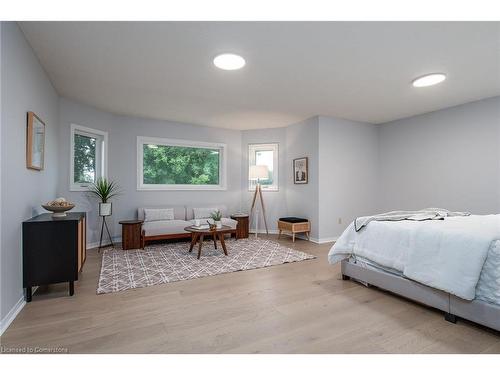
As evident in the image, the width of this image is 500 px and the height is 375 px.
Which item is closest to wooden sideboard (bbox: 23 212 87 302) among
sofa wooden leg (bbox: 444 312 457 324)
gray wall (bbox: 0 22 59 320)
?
gray wall (bbox: 0 22 59 320)

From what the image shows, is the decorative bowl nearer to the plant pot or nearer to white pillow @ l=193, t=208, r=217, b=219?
the plant pot

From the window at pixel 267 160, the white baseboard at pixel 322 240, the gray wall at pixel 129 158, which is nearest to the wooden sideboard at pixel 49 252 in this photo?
the gray wall at pixel 129 158

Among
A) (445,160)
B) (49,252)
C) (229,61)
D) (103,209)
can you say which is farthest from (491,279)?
(103,209)

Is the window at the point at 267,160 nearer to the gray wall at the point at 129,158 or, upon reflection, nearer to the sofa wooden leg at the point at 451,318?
the gray wall at the point at 129,158

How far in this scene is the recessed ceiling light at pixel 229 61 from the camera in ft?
8.76

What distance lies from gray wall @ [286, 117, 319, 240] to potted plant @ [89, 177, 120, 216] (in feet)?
11.8

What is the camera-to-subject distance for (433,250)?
2.12 metres

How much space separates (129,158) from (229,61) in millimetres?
3298

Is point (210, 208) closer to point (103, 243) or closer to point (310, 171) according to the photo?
point (103, 243)

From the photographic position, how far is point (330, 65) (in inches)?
114

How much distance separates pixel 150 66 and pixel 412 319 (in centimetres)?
355

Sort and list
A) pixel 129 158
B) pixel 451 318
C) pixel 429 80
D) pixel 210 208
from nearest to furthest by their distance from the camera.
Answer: pixel 451 318 → pixel 429 80 → pixel 129 158 → pixel 210 208
